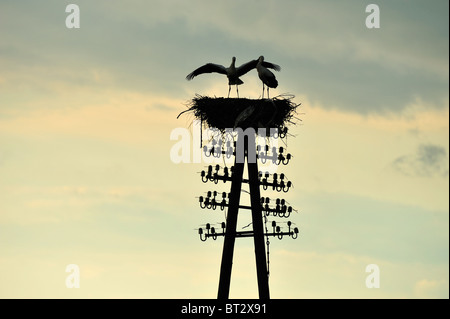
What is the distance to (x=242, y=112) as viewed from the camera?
45.6 meters

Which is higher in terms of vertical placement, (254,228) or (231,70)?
(231,70)

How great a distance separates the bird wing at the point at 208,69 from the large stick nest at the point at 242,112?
1.66m

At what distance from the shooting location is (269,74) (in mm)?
45844

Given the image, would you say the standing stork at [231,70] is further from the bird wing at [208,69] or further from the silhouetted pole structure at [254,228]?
the silhouetted pole structure at [254,228]

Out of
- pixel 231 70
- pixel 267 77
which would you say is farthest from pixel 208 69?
pixel 267 77

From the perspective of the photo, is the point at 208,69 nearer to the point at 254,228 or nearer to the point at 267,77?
the point at 267,77

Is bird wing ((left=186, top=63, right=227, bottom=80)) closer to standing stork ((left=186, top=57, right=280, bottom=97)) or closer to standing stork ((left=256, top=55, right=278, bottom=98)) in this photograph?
standing stork ((left=186, top=57, right=280, bottom=97))

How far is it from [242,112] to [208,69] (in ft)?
10.4

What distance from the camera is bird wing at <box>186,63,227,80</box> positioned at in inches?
1884
